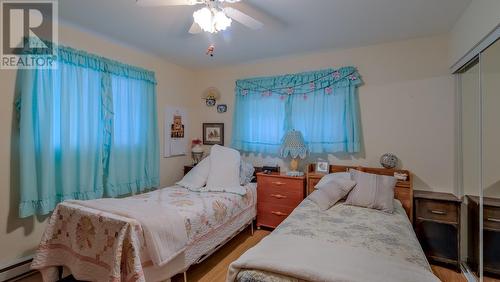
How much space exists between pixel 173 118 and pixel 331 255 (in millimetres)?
3105

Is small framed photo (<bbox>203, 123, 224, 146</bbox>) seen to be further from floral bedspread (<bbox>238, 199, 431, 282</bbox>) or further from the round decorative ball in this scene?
the round decorative ball

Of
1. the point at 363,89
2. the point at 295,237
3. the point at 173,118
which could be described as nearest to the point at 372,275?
the point at 295,237

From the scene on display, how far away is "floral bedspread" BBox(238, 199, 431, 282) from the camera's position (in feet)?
4.64

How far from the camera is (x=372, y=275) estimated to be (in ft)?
3.73

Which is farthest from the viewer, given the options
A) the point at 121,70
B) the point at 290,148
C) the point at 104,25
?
the point at 290,148

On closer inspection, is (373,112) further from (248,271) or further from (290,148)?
(248,271)

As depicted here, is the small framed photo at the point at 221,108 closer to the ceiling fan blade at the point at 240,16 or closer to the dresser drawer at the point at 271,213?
the dresser drawer at the point at 271,213

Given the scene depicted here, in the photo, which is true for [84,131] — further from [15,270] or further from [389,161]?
[389,161]

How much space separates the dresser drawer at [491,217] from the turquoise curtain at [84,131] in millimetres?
3551

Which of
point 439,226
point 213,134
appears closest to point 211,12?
point 213,134

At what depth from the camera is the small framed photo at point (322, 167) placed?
3.16m

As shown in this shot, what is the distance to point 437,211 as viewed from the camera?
2410mm

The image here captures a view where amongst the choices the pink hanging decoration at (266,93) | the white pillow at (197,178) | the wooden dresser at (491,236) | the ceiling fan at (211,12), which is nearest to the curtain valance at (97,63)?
the ceiling fan at (211,12)

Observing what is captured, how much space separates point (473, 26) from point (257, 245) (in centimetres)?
244
